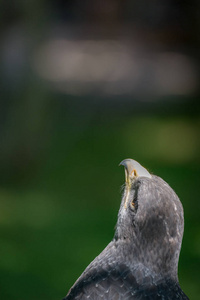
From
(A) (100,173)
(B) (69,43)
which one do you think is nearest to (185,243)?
(A) (100,173)

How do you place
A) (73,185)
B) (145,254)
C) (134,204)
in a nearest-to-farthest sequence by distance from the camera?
(145,254), (134,204), (73,185)

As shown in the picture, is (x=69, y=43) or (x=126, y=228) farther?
(x=69, y=43)

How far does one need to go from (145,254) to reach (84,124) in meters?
11.2

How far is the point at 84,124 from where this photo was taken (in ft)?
50.6

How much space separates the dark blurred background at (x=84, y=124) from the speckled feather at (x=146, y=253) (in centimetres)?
329

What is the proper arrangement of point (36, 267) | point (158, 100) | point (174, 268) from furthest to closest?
1. point (158, 100)
2. point (36, 267)
3. point (174, 268)

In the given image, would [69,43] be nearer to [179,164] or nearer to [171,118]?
[171,118]

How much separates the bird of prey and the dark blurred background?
328cm

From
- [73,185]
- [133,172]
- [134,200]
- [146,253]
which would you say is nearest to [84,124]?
[73,185]

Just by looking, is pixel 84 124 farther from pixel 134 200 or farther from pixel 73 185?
pixel 134 200

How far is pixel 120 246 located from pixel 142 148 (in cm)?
880

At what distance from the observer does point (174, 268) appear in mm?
4355

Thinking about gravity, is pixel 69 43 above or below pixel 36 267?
above

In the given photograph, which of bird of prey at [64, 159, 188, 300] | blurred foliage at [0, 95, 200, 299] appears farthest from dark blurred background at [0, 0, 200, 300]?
bird of prey at [64, 159, 188, 300]
